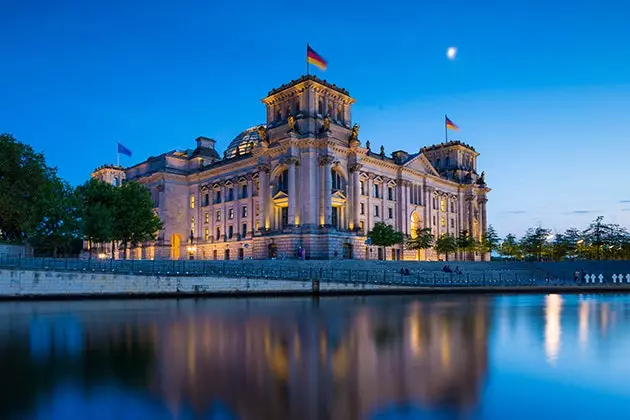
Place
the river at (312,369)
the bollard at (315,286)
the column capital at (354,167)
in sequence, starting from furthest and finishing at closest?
the column capital at (354,167)
the bollard at (315,286)
the river at (312,369)

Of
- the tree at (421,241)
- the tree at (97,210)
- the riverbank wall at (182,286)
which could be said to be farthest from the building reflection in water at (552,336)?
the tree at (421,241)

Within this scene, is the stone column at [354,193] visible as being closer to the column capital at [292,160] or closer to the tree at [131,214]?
the column capital at [292,160]

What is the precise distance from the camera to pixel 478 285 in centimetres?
5341

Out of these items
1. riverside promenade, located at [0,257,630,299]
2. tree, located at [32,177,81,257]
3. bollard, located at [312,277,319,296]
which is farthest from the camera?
tree, located at [32,177,81,257]

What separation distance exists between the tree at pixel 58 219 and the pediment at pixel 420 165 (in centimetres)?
5701

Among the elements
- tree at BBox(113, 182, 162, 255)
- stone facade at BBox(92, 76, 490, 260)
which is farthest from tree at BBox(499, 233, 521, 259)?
tree at BBox(113, 182, 162, 255)

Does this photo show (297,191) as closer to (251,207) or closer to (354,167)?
(354,167)

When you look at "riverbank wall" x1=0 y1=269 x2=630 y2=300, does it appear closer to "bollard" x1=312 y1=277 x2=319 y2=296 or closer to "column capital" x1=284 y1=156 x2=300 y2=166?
"bollard" x1=312 y1=277 x2=319 y2=296

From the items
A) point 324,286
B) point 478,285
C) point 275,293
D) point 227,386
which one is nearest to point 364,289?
point 324,286

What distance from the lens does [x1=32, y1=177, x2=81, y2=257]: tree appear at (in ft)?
180

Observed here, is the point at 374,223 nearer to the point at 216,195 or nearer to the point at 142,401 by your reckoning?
the point at 216,195

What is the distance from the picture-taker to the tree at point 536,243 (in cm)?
11731

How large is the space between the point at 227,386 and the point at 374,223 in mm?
78039

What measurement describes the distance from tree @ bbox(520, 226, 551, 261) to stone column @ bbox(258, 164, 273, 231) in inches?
2557
